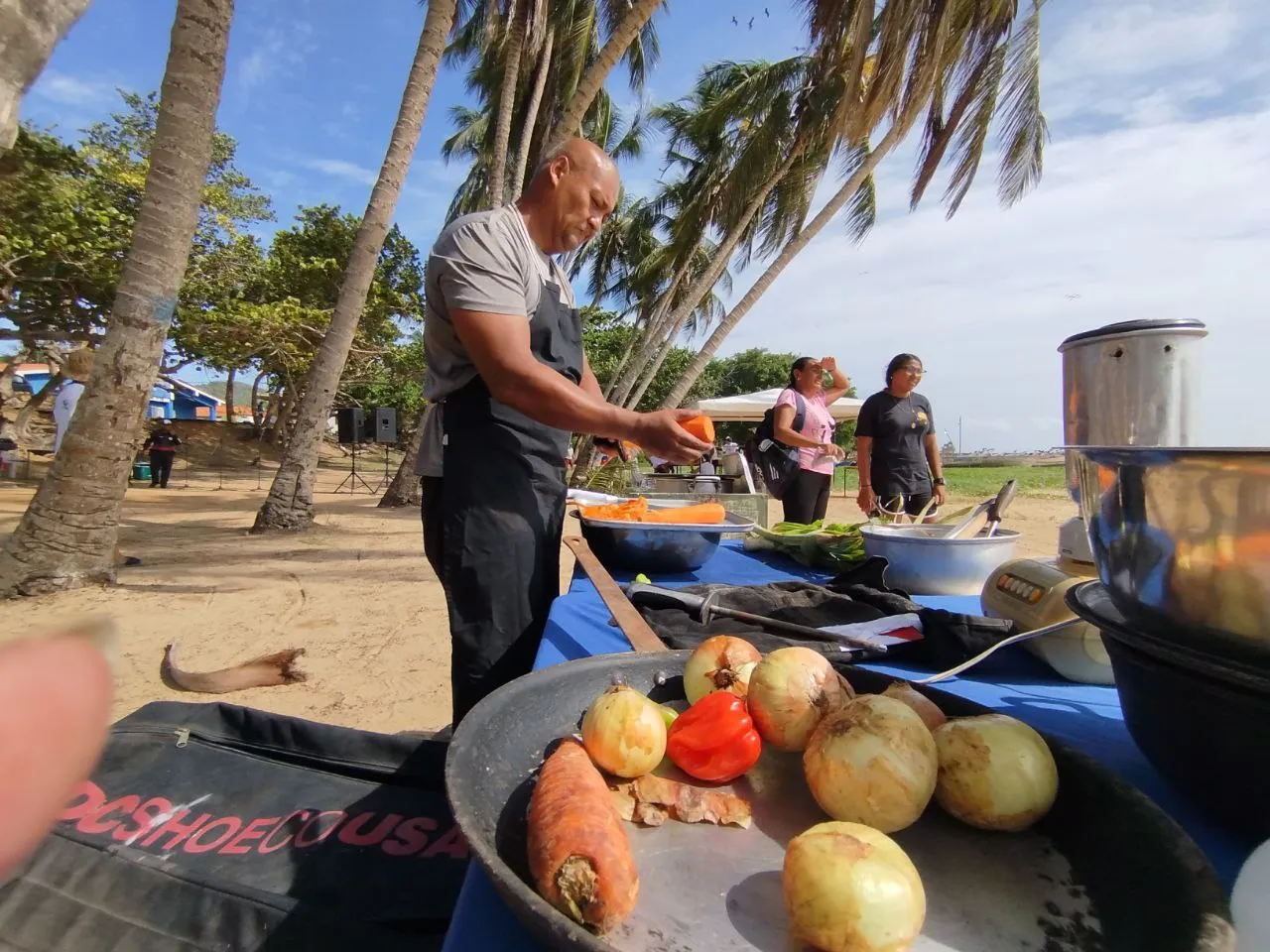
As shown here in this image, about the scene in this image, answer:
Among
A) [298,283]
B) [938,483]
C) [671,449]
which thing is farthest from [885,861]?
[298,283]

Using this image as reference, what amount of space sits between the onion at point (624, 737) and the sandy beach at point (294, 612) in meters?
1.29

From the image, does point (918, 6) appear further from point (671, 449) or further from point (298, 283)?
point (298, 283)

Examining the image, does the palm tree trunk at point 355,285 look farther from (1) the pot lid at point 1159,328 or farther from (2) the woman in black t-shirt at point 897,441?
(1) the pot lid at point 1159,328

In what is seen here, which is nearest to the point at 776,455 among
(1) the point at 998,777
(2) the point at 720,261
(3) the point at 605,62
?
(1) the point at 998,777

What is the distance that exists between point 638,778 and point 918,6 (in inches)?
409

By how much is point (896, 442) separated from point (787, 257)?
7.15 metres

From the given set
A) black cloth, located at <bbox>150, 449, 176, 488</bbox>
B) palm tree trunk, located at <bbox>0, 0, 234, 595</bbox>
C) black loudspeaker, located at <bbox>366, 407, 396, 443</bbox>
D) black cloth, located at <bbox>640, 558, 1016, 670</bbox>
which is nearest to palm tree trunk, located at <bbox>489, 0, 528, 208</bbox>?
palm tree trunk, located at <bbox>0, 0, 234, 595</bbox>

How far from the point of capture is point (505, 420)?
176 centimetres

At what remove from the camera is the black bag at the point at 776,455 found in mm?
4730

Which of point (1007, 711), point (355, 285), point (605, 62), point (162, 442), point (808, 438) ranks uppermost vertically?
point (605, 62)

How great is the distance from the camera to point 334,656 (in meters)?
4.18

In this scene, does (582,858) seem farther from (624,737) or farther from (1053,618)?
(1053,618)

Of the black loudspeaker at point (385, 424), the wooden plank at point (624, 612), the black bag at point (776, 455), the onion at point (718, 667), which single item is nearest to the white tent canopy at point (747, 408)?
the black loudspeaker at point (385, 424)

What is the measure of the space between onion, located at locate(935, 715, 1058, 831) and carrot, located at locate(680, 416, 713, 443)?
3.55 ft
